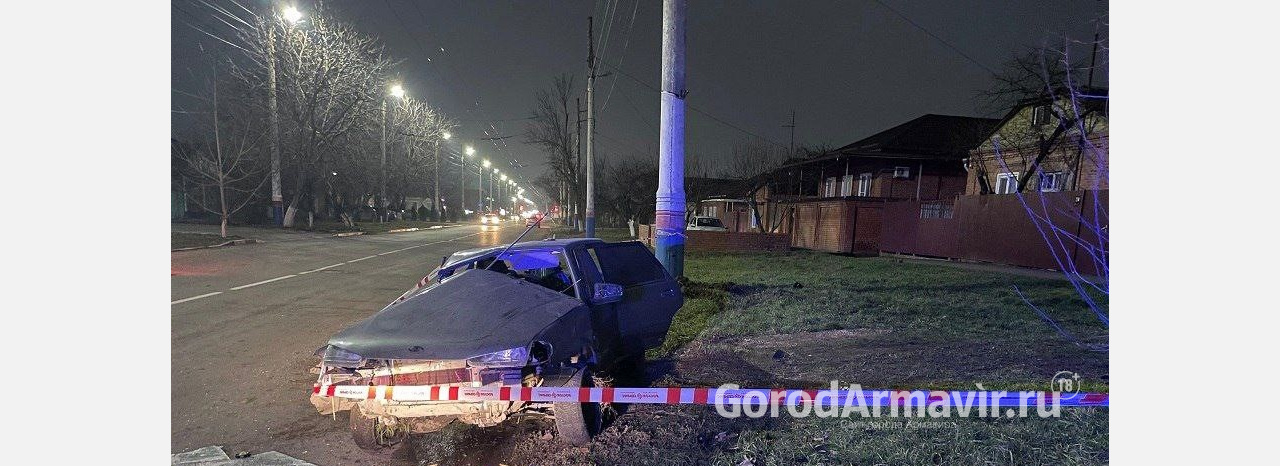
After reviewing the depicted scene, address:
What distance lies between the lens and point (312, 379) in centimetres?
497

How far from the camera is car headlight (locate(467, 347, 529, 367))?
3.13m

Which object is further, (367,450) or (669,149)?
(669,149)

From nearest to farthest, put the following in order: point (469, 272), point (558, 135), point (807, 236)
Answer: point (469, 272), point (807, 236), point (558, 135)

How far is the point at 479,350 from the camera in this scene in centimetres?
313

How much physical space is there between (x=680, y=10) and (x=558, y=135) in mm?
32928

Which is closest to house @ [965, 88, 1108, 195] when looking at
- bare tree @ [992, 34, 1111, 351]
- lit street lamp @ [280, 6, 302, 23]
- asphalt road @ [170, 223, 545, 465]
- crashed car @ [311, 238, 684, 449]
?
bare tree @ [992, 34, 1111, 351]

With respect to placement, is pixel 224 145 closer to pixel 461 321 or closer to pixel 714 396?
pixel 461 321

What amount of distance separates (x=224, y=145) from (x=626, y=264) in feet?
81.5

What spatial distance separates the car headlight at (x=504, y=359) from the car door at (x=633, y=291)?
1221 mm

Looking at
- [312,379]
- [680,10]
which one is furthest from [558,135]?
[312,379]

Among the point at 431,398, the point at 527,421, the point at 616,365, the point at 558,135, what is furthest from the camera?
the point at 558,135

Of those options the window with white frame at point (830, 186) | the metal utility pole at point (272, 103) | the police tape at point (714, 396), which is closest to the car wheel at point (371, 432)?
the police tape at point (714, 396)

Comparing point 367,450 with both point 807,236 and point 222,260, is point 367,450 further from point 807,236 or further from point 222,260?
point 807,236

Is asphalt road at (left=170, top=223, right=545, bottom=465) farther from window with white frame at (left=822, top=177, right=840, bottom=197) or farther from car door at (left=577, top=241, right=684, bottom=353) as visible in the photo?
window with white frame at (left=822, top=177, right=840, bottom=197)
